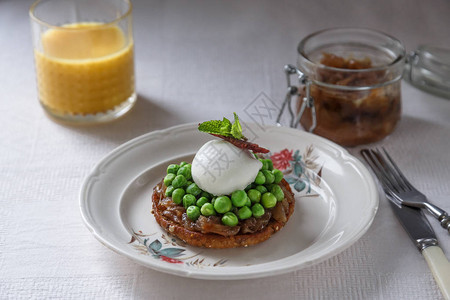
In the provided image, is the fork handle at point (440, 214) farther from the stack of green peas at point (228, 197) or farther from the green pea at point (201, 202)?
the green pea at point (201, 202)

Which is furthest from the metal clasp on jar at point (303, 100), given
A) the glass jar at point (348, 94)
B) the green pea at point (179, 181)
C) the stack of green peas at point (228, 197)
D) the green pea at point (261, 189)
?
the green pea at point (179, 181)

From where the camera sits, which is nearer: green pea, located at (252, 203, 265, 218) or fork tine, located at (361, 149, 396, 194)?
green pea, located at (252, 203, 265, 218)

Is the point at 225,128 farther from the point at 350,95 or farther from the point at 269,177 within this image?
the point at 350,95

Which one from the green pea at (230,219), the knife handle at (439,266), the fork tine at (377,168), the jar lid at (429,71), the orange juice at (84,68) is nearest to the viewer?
the knife handle at (439,266)

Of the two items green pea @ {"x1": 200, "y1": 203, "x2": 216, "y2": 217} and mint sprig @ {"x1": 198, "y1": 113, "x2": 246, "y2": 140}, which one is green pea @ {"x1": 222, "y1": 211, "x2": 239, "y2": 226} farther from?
mint sprig @ {"x1": 198, "y1": 113, "x2": 246, "y2": 140}

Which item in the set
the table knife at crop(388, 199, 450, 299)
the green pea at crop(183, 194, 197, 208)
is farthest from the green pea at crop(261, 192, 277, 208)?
the table knife at crop(388, 199, 450, 299)

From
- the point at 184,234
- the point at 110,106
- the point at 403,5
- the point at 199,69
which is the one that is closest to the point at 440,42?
the point at 403,5

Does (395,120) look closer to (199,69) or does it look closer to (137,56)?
(199,69)
